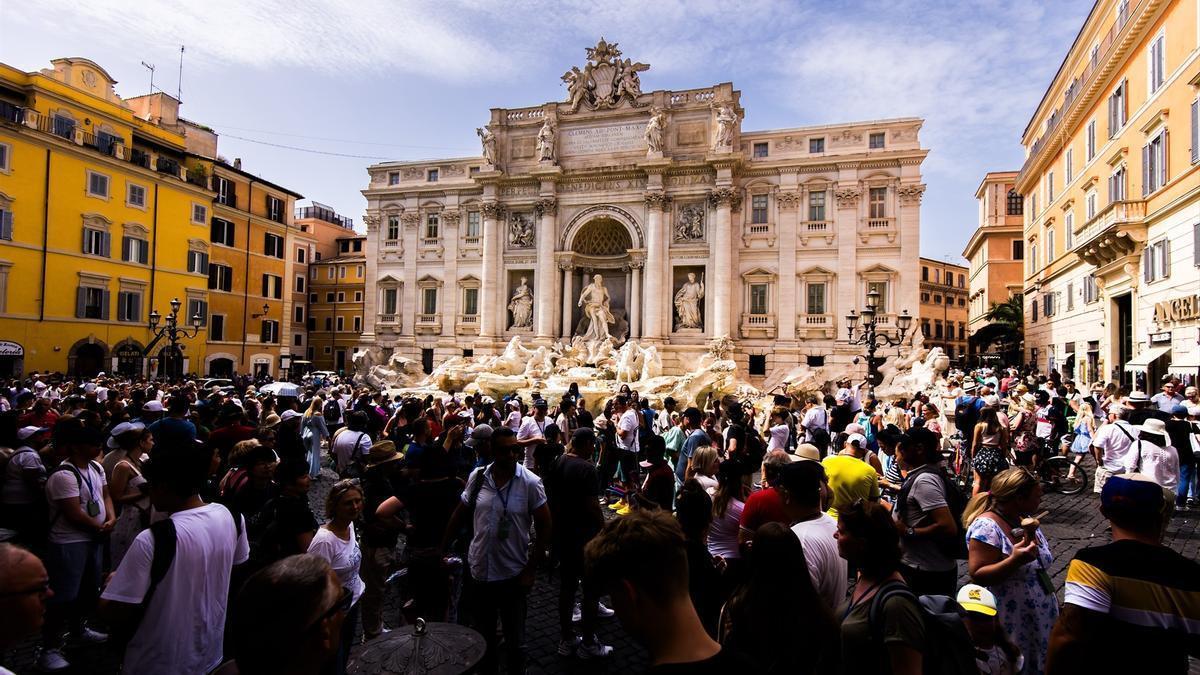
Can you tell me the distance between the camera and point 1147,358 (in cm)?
1659

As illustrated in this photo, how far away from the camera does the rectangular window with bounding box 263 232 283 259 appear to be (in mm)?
36719

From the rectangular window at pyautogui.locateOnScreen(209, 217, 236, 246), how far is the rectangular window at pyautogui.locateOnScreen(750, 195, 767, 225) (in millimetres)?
28292

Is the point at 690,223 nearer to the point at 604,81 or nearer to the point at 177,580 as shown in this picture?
the point at 604,81

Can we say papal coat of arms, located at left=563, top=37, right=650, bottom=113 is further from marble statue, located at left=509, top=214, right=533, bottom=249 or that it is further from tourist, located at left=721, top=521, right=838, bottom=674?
tourist, located at left=721, top=521, right=838, bottom=674

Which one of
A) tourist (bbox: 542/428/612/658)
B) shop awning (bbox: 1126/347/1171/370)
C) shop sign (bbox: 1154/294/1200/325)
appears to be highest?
shop sign (bbox: 1154/294/1200/325)

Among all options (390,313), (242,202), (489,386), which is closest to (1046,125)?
(489,386)

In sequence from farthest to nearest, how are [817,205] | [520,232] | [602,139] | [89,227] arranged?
[520,232]
[602,139]
[817,205]
[89,227]

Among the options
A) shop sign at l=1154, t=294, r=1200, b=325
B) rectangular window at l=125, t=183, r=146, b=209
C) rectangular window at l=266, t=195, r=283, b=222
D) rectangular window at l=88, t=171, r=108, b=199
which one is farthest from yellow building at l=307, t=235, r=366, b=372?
shop sign at l=1154, t=294, r=1200, b=325

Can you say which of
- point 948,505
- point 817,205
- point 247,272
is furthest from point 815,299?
point 247,272

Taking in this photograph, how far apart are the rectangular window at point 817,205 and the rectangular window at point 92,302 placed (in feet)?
Result: 107

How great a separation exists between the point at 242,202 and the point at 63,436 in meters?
36.0

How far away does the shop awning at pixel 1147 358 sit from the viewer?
16.2m

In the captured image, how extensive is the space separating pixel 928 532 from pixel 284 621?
3961 millimetres

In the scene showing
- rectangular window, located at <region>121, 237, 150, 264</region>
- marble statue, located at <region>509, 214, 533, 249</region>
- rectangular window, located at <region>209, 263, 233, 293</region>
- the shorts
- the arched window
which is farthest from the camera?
the arched window
